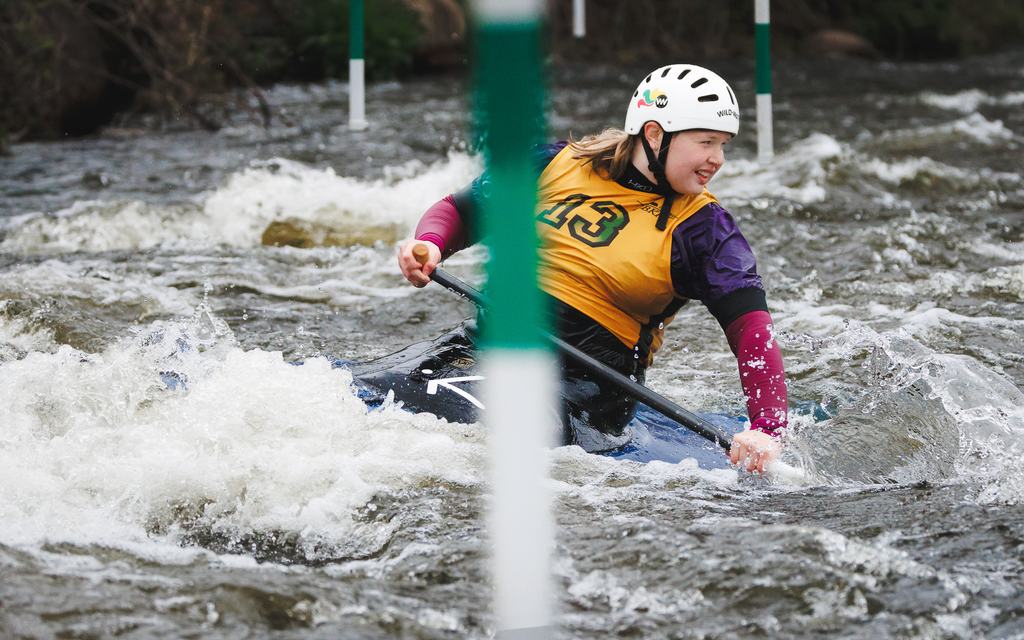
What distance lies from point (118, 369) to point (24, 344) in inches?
53.6

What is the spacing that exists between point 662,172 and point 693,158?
0.32 feet

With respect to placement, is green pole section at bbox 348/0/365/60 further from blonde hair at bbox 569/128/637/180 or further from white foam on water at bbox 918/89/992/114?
white foam on water at bbox 918/89/992/114

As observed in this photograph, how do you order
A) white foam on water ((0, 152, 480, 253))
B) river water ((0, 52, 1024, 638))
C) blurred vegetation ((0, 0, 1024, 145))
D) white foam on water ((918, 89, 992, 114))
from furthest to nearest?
white foam on water ((918, 89, 992, 114)) → blurred vegetation ((0, 0, 1024, 145)) → white foam on water ((0, 152, 480, 253)) → river water ((0, 52, 1024, 638))

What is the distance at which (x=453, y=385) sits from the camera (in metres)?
3.82

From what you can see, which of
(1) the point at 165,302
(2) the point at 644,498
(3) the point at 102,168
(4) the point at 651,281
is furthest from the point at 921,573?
(3) the point at 102,168

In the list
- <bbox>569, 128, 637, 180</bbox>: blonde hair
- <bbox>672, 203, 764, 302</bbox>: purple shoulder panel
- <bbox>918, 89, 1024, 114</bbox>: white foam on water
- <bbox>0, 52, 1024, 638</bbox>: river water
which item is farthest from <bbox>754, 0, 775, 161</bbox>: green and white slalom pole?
<bbox>672, 203, 764, 302</bbox>: purple shoulder panel

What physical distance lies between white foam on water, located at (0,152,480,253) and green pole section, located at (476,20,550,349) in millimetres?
5717

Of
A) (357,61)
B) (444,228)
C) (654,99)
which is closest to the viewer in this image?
(654,99)

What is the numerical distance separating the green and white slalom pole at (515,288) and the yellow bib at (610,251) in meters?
1.86

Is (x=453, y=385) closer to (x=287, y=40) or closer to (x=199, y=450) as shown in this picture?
(x=199, y=450)

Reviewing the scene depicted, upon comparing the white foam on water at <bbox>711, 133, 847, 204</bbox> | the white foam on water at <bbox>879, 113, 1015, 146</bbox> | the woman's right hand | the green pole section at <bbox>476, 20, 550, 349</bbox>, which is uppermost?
the green pole section at <bbox>476, 20, 550, 349</bbox>

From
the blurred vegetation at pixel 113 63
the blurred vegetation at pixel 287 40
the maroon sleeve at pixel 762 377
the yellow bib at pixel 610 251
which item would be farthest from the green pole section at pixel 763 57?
the maroon sleeve at pixel 762 377

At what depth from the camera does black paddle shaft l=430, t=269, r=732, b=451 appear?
3.50 meters

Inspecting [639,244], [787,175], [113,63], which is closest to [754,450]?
[639,244]
